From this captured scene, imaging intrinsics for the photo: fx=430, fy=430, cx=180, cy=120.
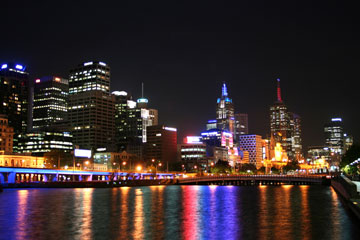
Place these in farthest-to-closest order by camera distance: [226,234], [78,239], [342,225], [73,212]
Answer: [73,212], [342,225], [226,234], [78,239]

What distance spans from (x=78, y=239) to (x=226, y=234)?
13061 mm

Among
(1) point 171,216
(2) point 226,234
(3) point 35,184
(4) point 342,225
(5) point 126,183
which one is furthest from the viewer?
(5) point 126,183

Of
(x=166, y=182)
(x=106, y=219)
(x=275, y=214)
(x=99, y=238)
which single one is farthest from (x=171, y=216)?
(x=166, y=182)

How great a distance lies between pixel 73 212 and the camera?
2281 inches

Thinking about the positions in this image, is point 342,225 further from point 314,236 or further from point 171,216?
point 171,216

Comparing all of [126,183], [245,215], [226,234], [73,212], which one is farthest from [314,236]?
[126,183]

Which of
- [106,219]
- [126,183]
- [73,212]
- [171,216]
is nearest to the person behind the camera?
[106,219]

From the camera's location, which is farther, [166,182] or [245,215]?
[166,182]

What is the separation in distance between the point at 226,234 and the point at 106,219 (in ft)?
56.4

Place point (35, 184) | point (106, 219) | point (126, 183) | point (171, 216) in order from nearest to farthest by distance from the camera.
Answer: point (106, 219)
point (171, 216)
point (35, 184)
point (126, 183)

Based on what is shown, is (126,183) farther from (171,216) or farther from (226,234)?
(226,234)

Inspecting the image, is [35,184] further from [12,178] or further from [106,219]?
[106,219]

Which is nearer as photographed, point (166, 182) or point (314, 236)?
point (314, 236)

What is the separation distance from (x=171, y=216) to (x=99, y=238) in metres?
18.0
